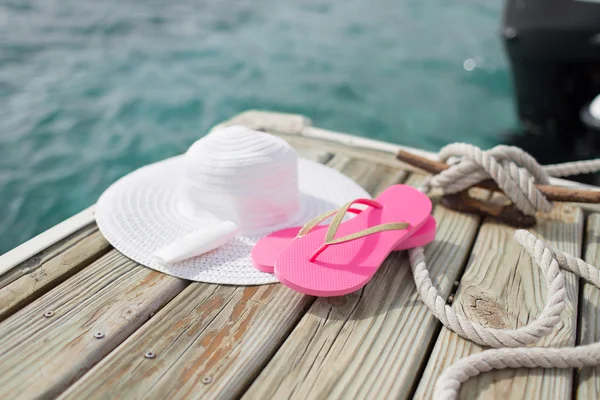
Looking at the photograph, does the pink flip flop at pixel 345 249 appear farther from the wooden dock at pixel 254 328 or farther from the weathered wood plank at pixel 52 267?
the weathered wood plank at pixel 52 267

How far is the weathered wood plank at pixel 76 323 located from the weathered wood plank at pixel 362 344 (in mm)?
337

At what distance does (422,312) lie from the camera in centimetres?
122

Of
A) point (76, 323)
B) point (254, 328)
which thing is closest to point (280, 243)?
point (254, 328)

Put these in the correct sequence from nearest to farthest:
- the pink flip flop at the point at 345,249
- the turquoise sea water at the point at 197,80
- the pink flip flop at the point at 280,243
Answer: the pink flip flop at the point at 345,249 → the pink flip flop at the point at 280,243 → the turquoise sea water at the point at 197,80

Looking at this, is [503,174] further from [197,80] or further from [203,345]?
[197,80]

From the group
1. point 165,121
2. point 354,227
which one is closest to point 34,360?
point 354,227

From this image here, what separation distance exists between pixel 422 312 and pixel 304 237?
342 mm

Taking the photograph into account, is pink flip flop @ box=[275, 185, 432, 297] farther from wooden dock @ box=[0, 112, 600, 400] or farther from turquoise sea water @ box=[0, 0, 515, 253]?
turquoise sea water @ box=[0, 0, 515, 253]

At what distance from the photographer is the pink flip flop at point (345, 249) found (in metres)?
1.20

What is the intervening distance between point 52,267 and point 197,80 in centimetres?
355

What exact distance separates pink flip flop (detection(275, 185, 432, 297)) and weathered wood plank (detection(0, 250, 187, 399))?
291mm

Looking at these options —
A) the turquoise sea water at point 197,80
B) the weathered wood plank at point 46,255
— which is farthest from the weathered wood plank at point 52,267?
the turquoise sea water at point 197,80

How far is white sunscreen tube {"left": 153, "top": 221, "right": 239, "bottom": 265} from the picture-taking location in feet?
4.31

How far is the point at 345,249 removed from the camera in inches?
51.4
